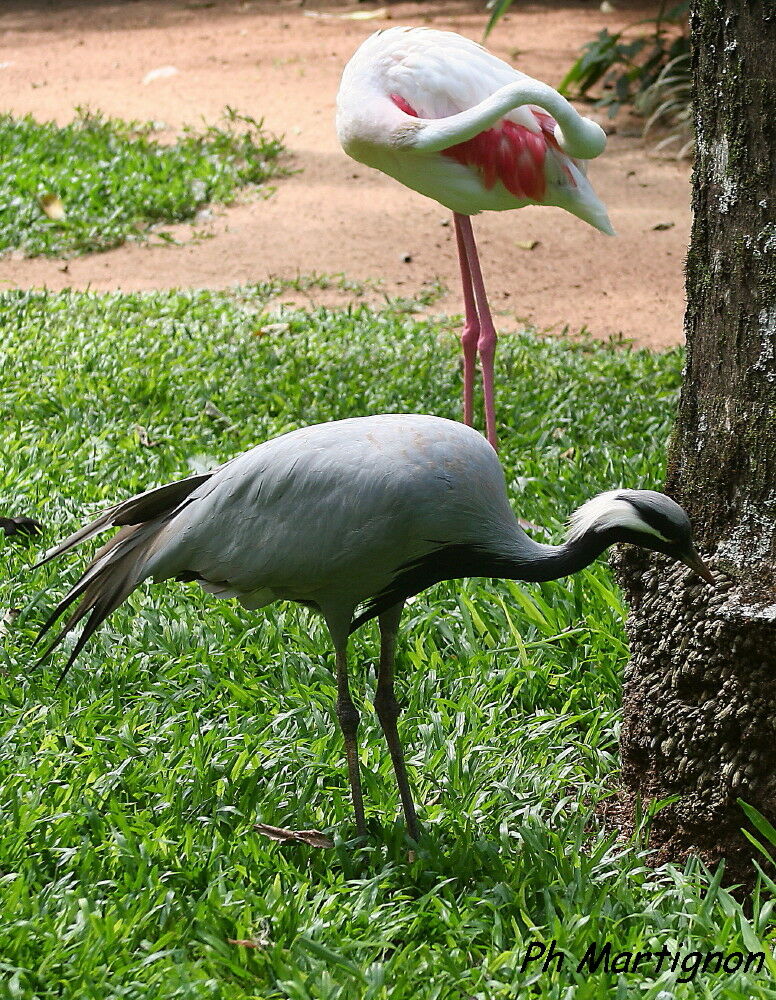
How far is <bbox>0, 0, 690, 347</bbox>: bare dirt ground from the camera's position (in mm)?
7340

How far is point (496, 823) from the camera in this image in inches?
111

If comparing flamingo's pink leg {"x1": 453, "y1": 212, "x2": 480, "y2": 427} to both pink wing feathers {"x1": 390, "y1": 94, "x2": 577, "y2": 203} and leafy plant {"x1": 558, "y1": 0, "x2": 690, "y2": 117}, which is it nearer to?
pink wing feathers {"x1": 390, "y1": 94, "x2": 577, "y2": 203}

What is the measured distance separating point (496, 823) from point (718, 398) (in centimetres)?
112

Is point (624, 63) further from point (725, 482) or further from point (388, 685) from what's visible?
point (388, 685)

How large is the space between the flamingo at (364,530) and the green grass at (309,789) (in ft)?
0.80

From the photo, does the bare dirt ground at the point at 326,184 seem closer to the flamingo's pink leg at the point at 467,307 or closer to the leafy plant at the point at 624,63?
the leafy plant at the point at 624,63

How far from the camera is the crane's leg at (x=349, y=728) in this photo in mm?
2781

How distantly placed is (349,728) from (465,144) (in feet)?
8.67

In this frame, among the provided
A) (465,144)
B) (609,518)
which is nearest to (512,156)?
(465,144)

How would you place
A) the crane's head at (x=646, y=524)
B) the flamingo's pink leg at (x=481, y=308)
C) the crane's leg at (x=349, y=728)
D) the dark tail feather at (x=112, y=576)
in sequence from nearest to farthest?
the crane's head at (x=646, y=524) < the crane's leg at (x=349, y=728) < the dark tail feather at (x=112, y=576) < the flamingo's pink leg at (x=481, y=308)

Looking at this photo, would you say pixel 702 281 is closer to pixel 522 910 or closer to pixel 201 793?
pixel 522 910

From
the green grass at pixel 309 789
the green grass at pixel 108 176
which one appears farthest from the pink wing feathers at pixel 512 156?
the green grass at pixel 108 176

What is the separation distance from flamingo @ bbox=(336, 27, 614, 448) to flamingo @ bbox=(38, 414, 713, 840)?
1.93 metres

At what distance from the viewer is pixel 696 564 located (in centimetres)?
257
